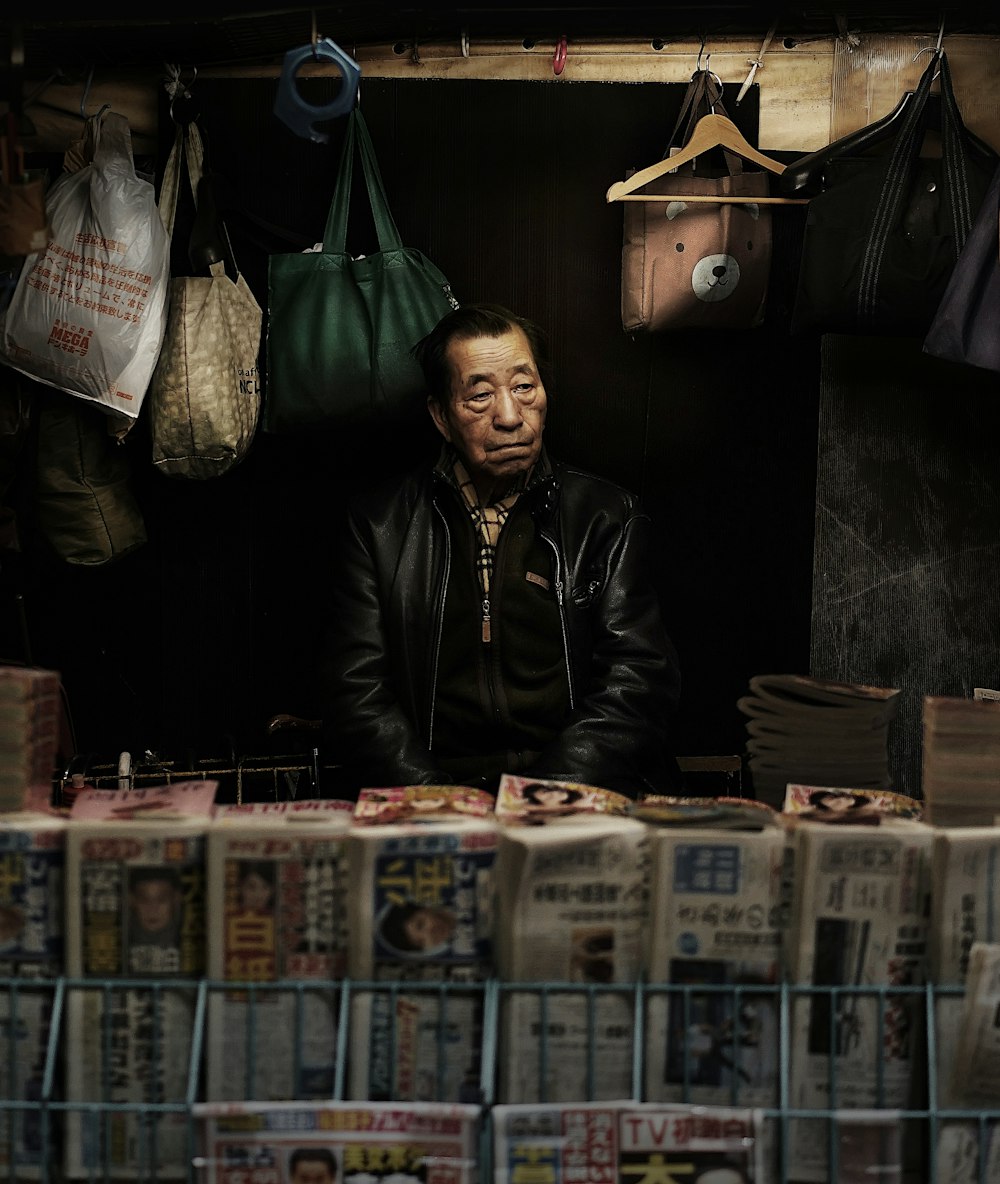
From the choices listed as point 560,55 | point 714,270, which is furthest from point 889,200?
point 560,55

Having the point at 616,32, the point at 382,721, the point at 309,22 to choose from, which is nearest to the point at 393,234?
the point at 309,22

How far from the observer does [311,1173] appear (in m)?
1.80

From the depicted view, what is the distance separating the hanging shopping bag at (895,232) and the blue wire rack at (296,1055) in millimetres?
2230

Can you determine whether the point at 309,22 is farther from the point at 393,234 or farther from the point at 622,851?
the point at 622,851

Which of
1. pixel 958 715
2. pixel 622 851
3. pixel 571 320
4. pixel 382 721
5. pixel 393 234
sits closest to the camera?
pixel 622 851

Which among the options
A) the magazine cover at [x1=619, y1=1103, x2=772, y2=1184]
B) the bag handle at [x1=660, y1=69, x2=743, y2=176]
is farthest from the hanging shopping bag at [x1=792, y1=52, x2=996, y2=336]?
the magazine cover at [x1=619, y1=1103, x2=772, y2=1184]

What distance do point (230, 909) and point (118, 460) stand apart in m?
2.45

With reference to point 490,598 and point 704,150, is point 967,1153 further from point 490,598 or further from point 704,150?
point 704,150

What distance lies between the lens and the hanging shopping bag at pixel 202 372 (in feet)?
12.6

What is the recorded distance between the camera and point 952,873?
1.88 m

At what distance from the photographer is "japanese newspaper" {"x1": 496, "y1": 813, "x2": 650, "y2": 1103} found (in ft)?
6.13

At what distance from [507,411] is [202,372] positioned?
84cm

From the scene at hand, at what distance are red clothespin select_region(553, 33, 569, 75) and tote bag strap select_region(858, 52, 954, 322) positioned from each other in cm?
99

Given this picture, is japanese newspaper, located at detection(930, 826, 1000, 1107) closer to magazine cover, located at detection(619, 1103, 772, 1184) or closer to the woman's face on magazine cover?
magazine cover, located at detection(619, 1103, 772, 1184)
